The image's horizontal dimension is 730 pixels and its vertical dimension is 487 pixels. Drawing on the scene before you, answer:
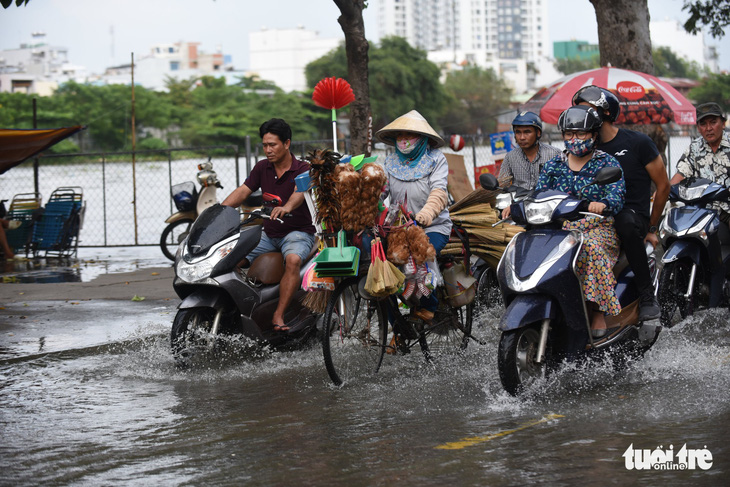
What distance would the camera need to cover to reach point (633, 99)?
1227cm

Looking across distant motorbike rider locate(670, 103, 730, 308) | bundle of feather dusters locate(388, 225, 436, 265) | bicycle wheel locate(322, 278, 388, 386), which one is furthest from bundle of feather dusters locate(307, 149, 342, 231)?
distant motorbike rider locate(670, 103, 730, 308)

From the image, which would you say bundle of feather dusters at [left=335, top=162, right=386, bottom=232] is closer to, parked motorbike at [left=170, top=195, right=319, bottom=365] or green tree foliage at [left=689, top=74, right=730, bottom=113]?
parked motorbike at [left=170, top=195, right=319, bottom=365]

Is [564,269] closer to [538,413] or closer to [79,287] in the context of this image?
[538,413]

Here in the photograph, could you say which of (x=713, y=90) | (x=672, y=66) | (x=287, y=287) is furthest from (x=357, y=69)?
(x=672, y=66)

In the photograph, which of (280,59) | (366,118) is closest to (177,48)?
(280,59)

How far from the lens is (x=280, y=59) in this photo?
180375 mm

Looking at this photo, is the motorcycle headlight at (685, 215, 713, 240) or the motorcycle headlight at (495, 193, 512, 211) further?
the motorcycle headlight at (495, 193, 512, 211)

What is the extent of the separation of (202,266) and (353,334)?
4.04ft

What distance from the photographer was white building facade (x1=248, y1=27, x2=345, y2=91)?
6939 inches

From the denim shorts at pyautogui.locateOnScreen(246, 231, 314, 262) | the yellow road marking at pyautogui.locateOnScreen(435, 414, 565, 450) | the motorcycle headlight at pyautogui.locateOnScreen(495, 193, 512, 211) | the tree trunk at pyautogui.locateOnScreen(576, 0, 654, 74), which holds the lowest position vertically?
the yellow road marking at pyautogui.locateOnScreen(435, 414, 565, 450)

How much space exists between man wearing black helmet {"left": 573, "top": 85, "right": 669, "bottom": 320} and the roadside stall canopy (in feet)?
30.0

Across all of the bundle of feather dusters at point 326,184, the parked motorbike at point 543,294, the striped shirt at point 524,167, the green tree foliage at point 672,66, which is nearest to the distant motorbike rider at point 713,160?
the striped shirt at point 524,167

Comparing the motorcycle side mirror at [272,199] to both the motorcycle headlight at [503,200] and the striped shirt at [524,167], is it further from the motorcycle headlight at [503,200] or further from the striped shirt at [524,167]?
the striped shirt at [524,167]

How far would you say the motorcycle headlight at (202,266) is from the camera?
670cm
